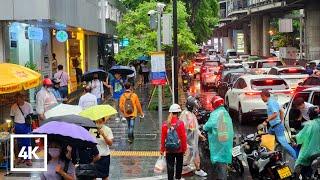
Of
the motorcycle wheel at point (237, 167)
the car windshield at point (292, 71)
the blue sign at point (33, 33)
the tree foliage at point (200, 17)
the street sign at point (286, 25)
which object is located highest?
the street sign at point (286, 25)

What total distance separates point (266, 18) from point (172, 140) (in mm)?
69140

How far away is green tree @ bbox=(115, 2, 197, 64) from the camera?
79.2ft

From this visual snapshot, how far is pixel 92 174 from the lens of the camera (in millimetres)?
8078

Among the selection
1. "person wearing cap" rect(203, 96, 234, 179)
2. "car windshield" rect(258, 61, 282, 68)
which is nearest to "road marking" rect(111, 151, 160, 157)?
"person wearing cap" rect(203, 96, 234, 179)

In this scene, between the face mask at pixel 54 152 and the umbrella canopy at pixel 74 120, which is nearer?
the face mask at pixel 54 152

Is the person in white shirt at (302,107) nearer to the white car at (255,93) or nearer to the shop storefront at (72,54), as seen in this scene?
the white car at (255,93)

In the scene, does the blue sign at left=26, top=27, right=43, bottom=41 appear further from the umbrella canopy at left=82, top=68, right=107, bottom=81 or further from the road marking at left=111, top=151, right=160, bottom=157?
the road marking at left=111, top=151, right=160, bottom=157

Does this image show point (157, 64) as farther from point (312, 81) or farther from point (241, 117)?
point (312, 81)

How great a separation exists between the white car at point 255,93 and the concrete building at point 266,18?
3402 cm

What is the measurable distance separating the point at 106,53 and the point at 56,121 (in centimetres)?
4289

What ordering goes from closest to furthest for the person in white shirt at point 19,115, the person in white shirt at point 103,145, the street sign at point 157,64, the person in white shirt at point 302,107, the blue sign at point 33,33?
the person in white shirt at point 103,145 → the person in white shirt at point 302,107 → the person in white shirt at point 19,115 → the street sign at point 157,64 → the blue sign at point 33,33

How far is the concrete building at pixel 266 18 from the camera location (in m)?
53.0

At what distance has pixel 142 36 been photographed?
24938mm

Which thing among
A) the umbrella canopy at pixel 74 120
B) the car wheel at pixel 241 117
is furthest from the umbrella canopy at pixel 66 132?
the car wheel at pixel 241 117
